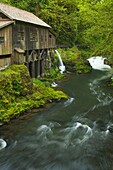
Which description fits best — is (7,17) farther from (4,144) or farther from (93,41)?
(93,41)

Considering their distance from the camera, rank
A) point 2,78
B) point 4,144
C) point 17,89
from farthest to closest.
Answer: point 17,89 → point 2,78 → point 4,144

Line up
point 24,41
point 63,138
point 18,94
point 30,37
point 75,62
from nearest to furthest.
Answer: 1. point 63,138
2. point 18,94
3. point 24,41
4. point 30,37
5. point 75,62

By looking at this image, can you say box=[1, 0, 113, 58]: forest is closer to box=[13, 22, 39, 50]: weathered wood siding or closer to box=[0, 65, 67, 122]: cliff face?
box=[13, 22, 39, 50]: weathered wood siding

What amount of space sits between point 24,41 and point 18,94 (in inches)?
282

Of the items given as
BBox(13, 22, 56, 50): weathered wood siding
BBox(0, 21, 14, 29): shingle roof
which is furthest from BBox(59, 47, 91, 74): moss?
BBox(0, 21, 14, 29): shingle roof

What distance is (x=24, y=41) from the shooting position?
891 inches

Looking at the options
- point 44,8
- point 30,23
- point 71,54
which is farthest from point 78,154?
point 44,8

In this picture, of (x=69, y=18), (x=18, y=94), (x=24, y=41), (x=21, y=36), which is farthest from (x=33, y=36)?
(x=69, y=18)

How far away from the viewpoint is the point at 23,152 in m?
11.4

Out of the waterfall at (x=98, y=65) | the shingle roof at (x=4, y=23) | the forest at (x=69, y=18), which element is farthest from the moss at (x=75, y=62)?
the shingle roof at (x=4, y=23)

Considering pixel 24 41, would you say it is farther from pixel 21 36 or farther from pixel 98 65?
pixel 98 65

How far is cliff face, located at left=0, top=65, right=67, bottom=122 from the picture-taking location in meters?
15.4

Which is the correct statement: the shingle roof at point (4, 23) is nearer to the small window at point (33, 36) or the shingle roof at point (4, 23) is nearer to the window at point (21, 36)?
the window at point (21, 36)

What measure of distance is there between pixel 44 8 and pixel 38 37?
1350 cm
